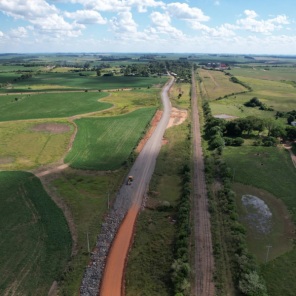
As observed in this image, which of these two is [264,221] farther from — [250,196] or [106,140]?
[106,140]

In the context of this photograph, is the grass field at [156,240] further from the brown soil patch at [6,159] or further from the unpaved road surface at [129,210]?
the brown soil patch at [6,159]

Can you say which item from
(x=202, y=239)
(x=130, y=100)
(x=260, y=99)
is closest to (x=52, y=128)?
(x=130, y=100)

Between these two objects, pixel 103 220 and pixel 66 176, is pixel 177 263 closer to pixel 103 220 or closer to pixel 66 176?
pixel 103 220

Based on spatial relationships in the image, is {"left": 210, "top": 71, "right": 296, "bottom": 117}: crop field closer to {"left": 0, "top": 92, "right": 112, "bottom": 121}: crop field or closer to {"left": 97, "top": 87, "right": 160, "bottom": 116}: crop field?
{"left": 97, "top": 87, "right": 160, "bottom": 116}: crop field

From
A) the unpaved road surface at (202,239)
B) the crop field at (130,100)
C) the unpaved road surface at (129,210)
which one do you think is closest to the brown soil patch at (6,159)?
the unpaved road surface at (129,210)

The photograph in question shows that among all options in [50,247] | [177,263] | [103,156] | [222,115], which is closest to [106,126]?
[103,156]

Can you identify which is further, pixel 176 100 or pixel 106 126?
pixel 176 100
